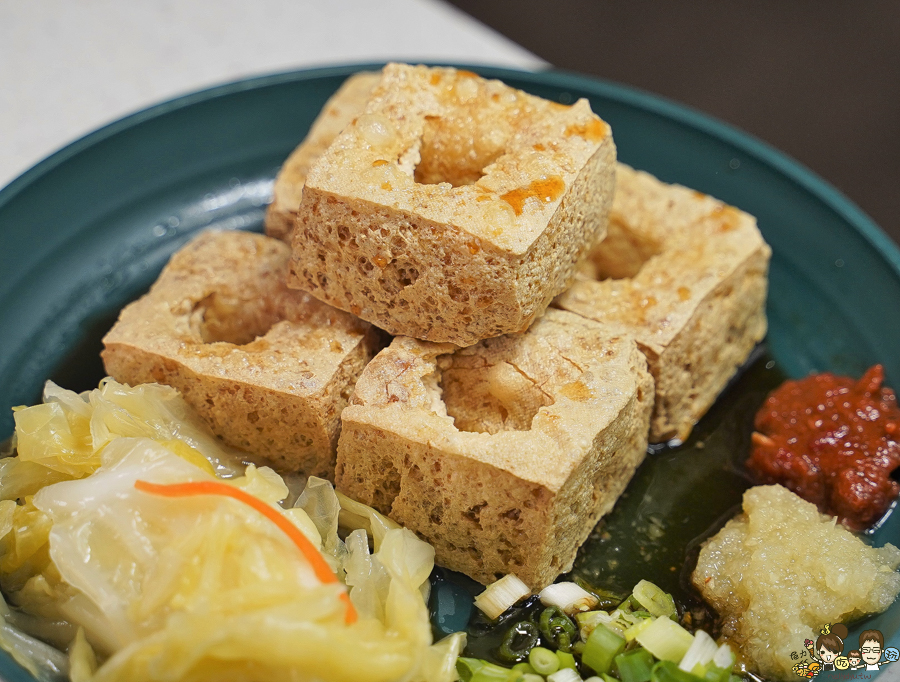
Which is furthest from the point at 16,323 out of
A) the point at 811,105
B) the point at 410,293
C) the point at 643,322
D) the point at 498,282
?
the point at 811,105

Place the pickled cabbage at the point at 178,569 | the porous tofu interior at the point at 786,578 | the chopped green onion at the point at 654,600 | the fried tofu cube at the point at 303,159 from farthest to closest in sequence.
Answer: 1. the fried tofu cube at the point at 303,159
2. the chopped green onion at the point at 654,600
3. the porous tofu interior at the point at 786,578
4. the pickled cabbage at the point at 178,569

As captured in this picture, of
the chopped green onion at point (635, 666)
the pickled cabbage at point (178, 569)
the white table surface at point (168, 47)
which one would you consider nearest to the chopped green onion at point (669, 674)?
the chopped green onion at point (635, 666)

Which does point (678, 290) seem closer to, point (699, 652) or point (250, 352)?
point (699, 652)

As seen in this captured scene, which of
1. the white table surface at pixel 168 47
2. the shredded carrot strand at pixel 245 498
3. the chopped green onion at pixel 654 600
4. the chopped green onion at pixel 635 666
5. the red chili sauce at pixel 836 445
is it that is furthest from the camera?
the white table surface at pixel 168 47

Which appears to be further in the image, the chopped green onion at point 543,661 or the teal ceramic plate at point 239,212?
the teal ceramic plate at point 239,212

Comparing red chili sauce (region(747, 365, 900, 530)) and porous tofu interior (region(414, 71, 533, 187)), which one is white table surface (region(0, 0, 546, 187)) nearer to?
porous tofu interior (region(414, 71, 533, 187))

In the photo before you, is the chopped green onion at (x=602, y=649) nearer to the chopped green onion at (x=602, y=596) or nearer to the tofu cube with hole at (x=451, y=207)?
the chopped green onion at (x=602, y=596)

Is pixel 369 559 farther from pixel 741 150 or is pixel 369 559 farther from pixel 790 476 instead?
pixel 741 150

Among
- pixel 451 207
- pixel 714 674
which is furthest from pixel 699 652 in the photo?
pixel 451 207

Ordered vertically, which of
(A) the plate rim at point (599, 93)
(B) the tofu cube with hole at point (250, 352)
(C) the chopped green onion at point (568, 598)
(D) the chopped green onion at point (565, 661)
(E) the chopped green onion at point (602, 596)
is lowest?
(D) the chopped green onion at point (565, 661)
